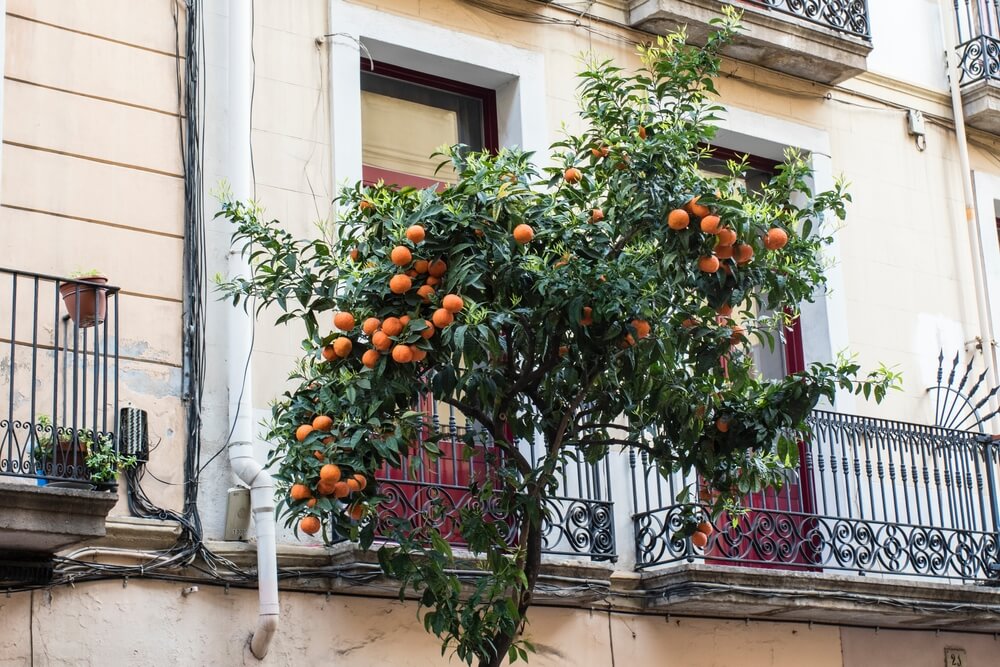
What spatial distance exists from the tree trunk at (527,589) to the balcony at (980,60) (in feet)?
25.1

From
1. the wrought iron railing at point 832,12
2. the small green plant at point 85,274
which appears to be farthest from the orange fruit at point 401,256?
the wrought iron railing at point 832,12

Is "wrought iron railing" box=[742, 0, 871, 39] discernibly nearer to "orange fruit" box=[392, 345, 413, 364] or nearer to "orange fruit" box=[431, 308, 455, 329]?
"orange fruit" box=[431, 308, 455, 329]

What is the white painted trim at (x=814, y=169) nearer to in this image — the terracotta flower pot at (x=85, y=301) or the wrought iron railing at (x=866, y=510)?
the wrought iron railing at (x=866, y=510)

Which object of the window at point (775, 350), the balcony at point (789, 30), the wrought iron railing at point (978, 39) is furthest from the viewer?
the wrought iron railing at point (978, 39)

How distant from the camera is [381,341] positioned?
7.24 meters

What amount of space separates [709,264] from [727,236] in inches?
6.0

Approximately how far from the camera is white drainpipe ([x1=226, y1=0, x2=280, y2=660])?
8797 millimetres

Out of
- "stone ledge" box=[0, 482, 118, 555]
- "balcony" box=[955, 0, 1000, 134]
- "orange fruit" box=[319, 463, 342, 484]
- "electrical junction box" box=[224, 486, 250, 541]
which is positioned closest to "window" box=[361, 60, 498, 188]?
"electrical junction box" box=[224, 486, 250, 541]

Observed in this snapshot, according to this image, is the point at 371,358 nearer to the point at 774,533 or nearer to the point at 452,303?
the point at 452,303

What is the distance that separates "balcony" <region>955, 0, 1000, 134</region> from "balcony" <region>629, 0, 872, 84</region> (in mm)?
1319

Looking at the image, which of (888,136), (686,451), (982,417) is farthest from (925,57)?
(686,451)

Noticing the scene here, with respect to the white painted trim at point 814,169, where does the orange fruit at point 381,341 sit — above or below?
below

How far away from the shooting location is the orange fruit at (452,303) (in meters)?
7.13

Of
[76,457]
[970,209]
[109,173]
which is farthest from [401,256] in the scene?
[970,209]
